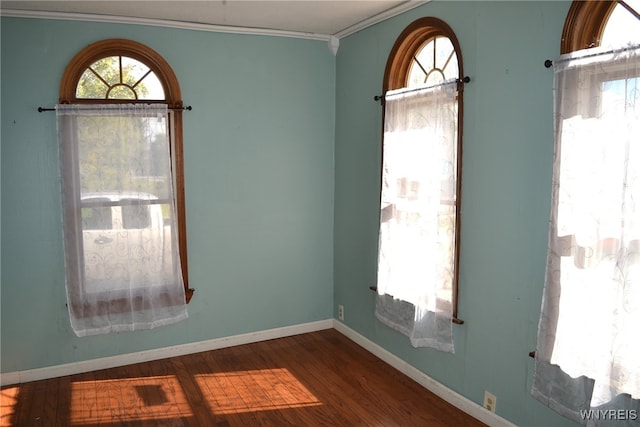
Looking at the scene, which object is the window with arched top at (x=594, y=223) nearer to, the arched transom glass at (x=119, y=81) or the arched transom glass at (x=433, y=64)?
the arched transom glass at (x=433, y=64)

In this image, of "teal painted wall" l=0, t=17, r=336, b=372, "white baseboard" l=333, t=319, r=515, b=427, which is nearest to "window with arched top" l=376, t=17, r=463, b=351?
"white baseboard" l=333, t=319, r=515, b=427

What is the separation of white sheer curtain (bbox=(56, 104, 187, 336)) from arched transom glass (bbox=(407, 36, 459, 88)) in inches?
71.2

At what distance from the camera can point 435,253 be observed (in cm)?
300

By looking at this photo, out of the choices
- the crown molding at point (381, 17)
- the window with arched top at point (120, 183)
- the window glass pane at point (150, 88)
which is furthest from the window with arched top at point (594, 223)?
the window glass pane at point (150, 88)

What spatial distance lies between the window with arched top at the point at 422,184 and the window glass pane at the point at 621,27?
2.67ft

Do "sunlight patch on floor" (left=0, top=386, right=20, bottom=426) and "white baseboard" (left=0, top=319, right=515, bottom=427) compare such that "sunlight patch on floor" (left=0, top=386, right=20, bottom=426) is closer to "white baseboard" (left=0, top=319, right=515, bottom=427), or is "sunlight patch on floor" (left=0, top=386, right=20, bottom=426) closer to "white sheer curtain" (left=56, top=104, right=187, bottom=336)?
"white baseboard" (left=0, top=319, right=515, bottom=427)

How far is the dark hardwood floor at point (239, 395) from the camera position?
293 centimetres

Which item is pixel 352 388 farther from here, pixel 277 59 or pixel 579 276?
pixel 277 59

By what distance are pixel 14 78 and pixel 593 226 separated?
140 inches

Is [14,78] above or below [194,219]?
above

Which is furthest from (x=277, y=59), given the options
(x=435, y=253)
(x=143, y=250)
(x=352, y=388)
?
(x=352, y=388)

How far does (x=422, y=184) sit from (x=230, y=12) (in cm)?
181

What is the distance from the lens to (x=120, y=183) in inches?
137

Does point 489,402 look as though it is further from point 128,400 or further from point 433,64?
point 128,400
